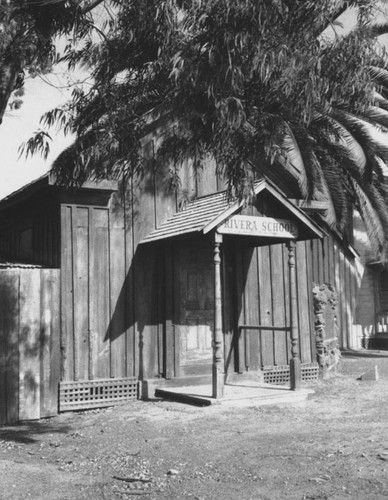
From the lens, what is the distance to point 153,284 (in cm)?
1139

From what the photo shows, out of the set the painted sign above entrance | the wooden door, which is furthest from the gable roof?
the wooden door

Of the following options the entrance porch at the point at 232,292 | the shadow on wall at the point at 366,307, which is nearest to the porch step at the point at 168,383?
the entrance porch at the point at 232,292

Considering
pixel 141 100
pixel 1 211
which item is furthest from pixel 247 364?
pixel 141 100

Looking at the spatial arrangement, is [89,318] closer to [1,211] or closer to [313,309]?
[1,211]

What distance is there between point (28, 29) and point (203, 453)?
16.5 feet

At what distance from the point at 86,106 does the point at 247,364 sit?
6635 millimetres

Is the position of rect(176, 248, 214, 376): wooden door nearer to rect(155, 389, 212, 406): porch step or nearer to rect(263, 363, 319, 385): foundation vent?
rect(155, 389, 212, 406): porch step

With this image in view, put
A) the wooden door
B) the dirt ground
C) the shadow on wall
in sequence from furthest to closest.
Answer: the shadow on wall
the wooden door
the dirt ground

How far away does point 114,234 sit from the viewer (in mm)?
11039

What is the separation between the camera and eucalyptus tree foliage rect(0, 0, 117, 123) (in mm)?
6527

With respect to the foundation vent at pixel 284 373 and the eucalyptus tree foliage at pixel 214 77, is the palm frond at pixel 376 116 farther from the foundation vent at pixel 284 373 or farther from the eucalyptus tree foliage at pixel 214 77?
the eucalyptus tree foliage at pixel 214 77

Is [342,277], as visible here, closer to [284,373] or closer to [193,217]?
[284,373]

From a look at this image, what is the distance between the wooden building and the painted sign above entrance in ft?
0.06

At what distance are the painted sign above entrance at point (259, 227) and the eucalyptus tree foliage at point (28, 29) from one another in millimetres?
4296
